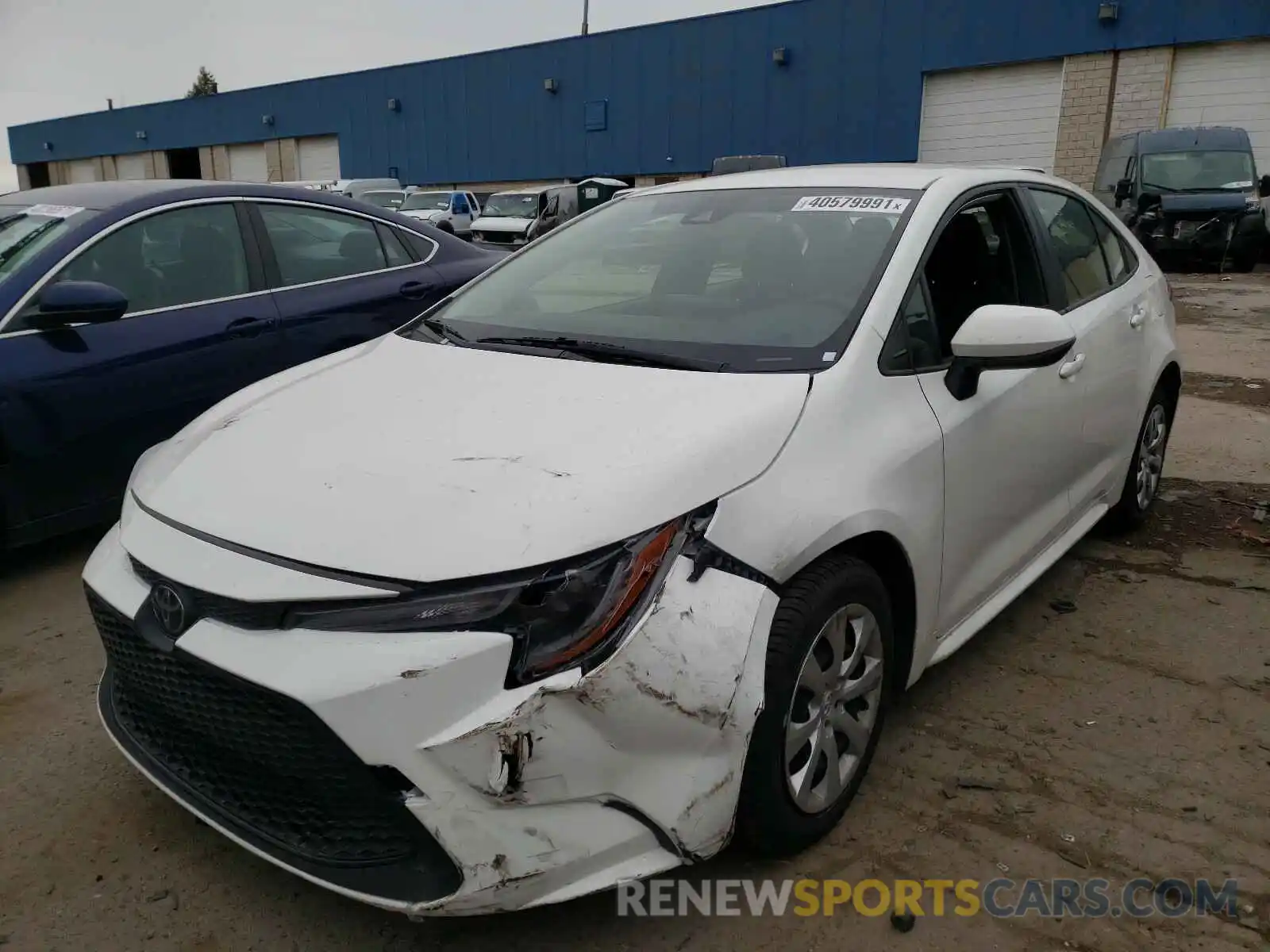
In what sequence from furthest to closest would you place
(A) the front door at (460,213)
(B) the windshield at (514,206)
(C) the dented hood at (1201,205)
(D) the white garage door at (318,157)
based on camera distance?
(D) the white garage door at (318,157) < (A) the front door at (460,213) < (B) the windshield at (514,206) < (C) the dented hood at (1201,205)

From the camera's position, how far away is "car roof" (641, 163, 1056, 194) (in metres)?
3.05

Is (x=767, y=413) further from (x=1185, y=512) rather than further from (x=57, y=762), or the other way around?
(x=1185, y=512)

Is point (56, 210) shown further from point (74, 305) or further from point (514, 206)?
point (514, 206)

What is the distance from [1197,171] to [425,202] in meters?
17.1

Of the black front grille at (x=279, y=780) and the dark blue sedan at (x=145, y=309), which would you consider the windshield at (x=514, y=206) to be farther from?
the black front grille at (x=279, y=780)

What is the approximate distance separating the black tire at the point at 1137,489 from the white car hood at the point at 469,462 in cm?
241

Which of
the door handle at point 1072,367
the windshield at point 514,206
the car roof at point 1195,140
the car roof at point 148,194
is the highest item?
the car roof at point 1195,140

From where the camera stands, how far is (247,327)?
440cm

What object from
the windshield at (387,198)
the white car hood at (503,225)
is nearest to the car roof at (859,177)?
the white car hood at (503,225)

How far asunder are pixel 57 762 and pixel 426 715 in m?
1.60

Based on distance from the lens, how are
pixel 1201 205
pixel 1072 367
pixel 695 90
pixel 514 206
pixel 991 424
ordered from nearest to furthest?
pixel 991 424 < pixel 1072 367 < pixel 1201 205 < pixel 514 206 < pixel 695 90

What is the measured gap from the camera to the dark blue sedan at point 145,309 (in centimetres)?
378

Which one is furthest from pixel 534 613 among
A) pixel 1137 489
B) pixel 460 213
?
pixel 460 213

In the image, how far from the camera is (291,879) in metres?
2.23
